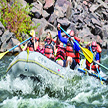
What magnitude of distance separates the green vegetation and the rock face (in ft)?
4.47

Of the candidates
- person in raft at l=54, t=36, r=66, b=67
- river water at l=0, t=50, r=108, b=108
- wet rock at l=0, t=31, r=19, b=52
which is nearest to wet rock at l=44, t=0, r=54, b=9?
wet rock at l=0, t=31, r=19, b=52

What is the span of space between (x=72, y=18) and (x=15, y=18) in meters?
8.67

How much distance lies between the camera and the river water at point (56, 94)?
4613 millimetres

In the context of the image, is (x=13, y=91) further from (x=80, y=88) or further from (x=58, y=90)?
(x=80, y=88)

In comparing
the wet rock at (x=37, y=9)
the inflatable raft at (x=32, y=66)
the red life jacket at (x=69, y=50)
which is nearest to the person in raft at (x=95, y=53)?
the red life jacket at (x=69, y=50)

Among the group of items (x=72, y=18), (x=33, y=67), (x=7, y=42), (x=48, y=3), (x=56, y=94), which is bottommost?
(x=56, y=94)

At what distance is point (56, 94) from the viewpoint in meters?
5.38

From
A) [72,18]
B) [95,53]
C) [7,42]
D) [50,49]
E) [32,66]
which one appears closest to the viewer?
[32,66]

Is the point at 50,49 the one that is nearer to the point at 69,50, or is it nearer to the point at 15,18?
the point at 69,50

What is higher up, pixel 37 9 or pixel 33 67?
pixel 37 9

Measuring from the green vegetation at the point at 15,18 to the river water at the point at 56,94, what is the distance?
28.9 ft

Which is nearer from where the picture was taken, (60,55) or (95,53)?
(60,55)

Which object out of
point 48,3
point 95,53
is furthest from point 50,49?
point 48,3

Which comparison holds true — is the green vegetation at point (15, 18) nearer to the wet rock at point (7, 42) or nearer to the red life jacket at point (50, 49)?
the wet rock at point (7, 42)
